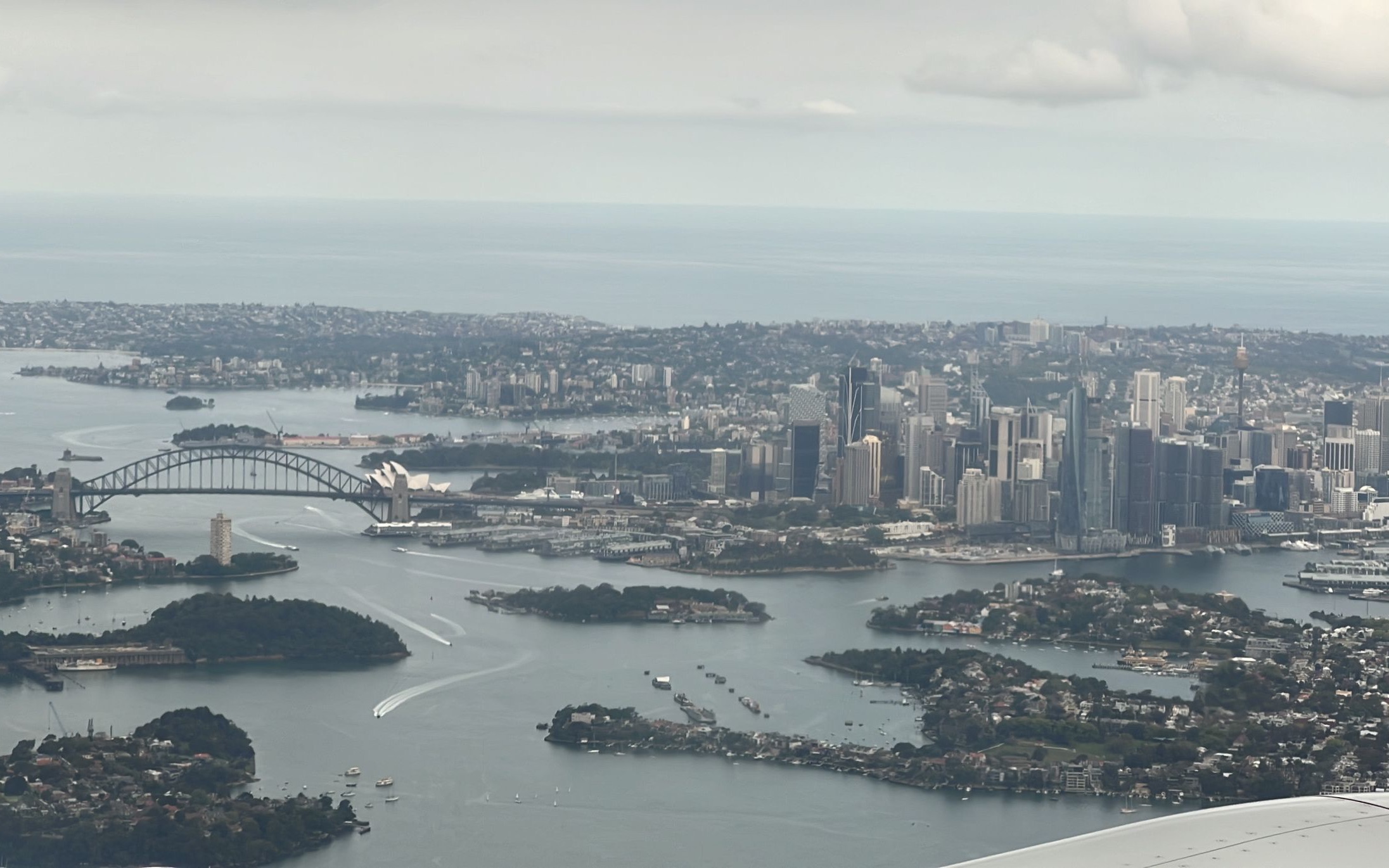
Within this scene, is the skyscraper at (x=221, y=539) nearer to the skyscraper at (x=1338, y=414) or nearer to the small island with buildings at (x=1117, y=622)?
the small island with buildings at (x=1117, y=622)

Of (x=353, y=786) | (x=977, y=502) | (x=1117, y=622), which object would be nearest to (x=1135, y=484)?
(x=977, y=502)

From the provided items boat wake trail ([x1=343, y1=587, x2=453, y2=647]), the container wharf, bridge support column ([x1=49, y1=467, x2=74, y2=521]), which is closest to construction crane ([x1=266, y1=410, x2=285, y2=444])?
bridge support column ([x1=49, y1=467, x2=74, y2=521])

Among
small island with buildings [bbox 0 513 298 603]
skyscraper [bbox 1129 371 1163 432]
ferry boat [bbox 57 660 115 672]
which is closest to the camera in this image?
ferry boat [bbox 57 660 115 672]

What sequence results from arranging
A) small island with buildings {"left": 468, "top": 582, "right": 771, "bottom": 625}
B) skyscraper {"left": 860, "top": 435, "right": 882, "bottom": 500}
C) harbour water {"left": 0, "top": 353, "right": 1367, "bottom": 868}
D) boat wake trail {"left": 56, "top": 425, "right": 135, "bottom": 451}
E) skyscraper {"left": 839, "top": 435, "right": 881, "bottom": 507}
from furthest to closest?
boat wake trail {"left": 56, "top": 425, "right": 135, "bottom": 451} → skyscraper {"left": 860, "top": 435, "right": 882, "bottom": 500} → skyscraper {"left": 839, "top": 435, "right": 881, "bottom": 507} → small island with buildings {"left": 468, "top": 582, "right": 771, "bottom": 625} → harbour water {"left": 0, "top": 353, "right": 1367, "bottom": 868}

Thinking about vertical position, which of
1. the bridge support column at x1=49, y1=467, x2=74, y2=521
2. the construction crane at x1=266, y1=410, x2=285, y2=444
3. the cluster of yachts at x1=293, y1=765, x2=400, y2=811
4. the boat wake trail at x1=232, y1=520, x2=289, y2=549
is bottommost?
the cluster of yachts at x1=293, y1=765, x2=400, y2=811

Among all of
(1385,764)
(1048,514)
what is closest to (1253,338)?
(1048,514)

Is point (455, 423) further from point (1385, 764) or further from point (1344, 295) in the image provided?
point (1344, 295)

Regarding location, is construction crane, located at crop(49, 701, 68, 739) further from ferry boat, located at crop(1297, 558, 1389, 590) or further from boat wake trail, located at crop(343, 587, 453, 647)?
ferry boat, located at crop(1297, 558, 1389, 590)
